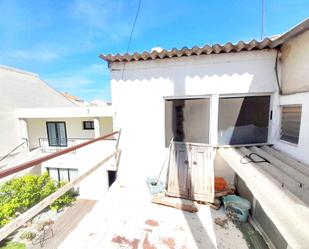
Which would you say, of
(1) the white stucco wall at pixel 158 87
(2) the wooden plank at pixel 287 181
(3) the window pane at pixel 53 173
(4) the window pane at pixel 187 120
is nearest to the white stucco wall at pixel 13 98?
(3) the window pane at pixel 53 173

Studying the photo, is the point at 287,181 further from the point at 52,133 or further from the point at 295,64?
the point at 52,133

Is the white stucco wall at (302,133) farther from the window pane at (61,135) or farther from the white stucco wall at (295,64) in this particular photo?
the window pane at (61,135)

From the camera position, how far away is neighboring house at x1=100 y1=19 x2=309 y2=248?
8.69 ft

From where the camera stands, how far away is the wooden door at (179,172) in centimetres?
282

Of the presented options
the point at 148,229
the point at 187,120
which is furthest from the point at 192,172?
→ the point at 148,229

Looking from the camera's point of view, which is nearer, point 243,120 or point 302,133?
point 302,133

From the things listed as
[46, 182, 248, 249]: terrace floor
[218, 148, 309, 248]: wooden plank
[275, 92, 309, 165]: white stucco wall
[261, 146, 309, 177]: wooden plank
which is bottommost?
[46, 182, 248, 249]: terrace floor

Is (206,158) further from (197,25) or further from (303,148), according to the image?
(197,25)

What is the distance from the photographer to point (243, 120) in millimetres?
3121

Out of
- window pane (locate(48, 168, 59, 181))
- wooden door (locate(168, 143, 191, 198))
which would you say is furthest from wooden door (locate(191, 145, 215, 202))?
window pane (locate(48, 168, 59, 181))

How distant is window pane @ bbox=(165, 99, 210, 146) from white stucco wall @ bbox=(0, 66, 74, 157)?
1103 centimetres

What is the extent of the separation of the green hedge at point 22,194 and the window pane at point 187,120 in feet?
24.3

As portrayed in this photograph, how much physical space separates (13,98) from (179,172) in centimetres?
1218

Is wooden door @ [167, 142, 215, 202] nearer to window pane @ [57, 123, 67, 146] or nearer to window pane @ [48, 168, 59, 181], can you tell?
window pane @ [48, 168, 59, 181]
